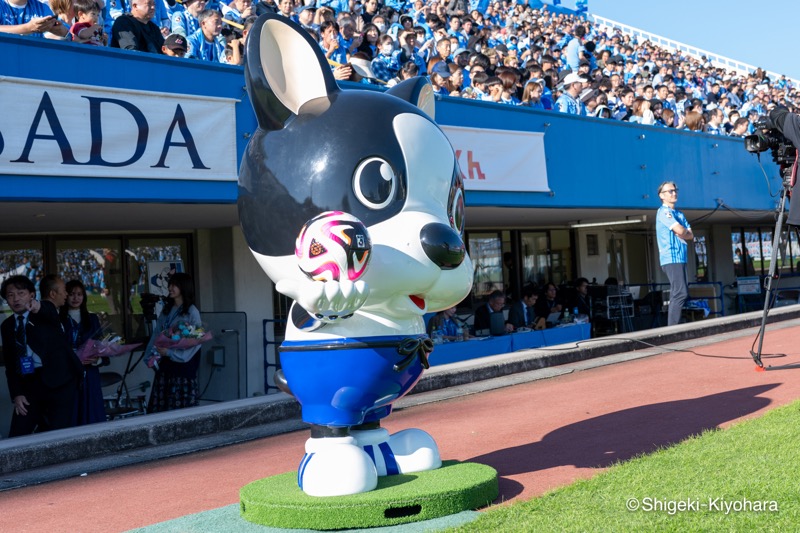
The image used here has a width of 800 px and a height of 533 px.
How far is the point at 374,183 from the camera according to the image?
175 inches

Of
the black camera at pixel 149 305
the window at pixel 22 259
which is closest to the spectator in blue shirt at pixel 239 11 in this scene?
the black camera at pixel 149 305

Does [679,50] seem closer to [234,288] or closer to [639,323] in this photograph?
[639,323]

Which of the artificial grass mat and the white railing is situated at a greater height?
the white railing

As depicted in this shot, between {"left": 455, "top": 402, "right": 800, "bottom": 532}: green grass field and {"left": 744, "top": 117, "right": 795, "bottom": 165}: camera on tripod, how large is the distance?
3898 mm

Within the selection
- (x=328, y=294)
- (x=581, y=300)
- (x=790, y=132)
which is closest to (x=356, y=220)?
(x=328, y=294)

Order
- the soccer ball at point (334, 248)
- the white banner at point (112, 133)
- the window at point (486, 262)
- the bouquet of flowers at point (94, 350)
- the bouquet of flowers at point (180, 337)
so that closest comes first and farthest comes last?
the soccer ball at point (334, 248), the white banner at point (112, 133), the bouquet of flowers at point (94, 350), the bouquet of flowers at point (180, 337), the window at point (486, 262)

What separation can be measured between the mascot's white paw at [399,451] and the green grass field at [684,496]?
63cm

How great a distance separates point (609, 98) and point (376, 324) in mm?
14361

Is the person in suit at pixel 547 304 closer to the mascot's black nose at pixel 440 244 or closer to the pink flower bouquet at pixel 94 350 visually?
the pink flower bouquet at pixel 94 350

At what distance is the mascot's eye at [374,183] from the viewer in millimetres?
4426

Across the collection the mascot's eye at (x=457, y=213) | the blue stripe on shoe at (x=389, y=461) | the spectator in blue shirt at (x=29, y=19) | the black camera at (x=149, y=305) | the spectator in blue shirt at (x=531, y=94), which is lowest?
the blue stripe on shoe at (x=389, y=461)

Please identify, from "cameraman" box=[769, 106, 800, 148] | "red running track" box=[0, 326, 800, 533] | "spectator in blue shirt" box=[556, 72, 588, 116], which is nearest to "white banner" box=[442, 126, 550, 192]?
"spectator in blue shirt" box=[556, 72, 588, 116]

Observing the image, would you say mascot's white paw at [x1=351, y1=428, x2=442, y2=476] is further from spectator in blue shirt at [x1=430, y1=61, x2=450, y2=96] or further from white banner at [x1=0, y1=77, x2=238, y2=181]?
spectator in blue shirt at [x1=430, y1=61, x2=450, y2=96]

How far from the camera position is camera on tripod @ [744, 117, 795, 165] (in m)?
8.30
